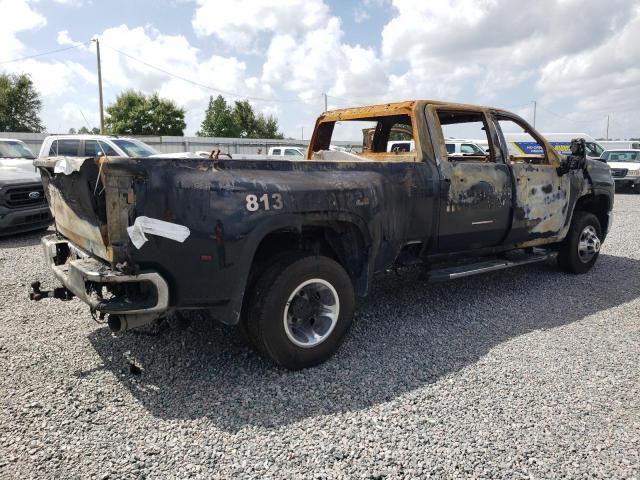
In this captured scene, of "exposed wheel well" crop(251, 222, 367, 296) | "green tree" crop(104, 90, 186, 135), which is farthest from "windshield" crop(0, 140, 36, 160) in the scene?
"green tree" crop(104, 90, 186, 135)

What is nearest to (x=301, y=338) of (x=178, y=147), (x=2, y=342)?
(x=2, y=342)

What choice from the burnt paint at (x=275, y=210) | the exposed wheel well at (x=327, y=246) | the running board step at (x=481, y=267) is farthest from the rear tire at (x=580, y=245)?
the exposed wheel well at (x=327, y=246)

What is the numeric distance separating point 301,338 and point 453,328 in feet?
5.09

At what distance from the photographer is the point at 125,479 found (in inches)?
94.2

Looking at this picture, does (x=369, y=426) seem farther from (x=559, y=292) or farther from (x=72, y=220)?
(x=559, y=292)

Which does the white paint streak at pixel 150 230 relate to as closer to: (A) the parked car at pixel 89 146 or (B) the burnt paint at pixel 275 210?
(B) the burnt paint at pixel 275 210

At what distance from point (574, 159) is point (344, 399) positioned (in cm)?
393

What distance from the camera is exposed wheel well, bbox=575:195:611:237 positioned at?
625 cm

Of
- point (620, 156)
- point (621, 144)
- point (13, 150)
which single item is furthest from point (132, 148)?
point (621, 144)

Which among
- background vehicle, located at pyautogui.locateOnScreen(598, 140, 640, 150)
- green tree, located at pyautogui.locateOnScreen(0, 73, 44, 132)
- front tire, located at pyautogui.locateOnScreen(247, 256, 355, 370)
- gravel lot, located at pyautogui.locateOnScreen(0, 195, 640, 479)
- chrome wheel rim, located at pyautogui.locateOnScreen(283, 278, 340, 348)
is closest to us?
gravel lot, located at pyautogui.locateOnScreen(0, 195, 640, 479)

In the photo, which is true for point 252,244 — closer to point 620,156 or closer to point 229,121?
point 620,156

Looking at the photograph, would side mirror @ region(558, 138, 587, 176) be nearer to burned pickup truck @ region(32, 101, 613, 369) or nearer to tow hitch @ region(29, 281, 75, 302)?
burned pickup truck @ region(32, 101, 613, 369)

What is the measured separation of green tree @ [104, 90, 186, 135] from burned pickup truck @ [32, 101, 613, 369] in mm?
47431

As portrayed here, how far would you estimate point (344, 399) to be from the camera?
10.3 ft
